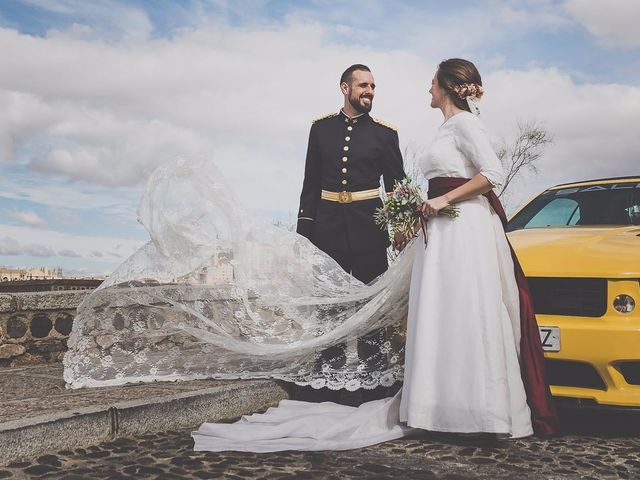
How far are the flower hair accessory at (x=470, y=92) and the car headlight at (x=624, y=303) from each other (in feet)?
5.05

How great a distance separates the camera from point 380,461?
3822mm

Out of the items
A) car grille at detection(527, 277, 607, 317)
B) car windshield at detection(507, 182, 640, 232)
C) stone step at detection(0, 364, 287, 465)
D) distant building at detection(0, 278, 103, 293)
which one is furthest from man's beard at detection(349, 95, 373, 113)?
distant building at detection(0, 278, 103, 293)

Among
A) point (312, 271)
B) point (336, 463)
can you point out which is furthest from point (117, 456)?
point (312, 271)

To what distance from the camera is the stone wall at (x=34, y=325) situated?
7.15 m

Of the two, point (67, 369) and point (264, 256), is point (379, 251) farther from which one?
point (67, 369)

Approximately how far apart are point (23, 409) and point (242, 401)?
4.95 feet

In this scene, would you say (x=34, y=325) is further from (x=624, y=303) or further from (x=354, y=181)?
(x=624, y=303)

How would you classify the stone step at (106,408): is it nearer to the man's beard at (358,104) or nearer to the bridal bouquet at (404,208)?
the bridal bouquet at (404,208)

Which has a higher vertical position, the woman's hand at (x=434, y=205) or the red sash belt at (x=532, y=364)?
the woman's hand at (x=434, y=205)

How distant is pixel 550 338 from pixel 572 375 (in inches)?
11.2

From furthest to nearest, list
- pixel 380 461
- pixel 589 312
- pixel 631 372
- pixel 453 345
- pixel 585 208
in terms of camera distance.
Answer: pixel 585 208
pixel 589 312
pixel 631 372
pixel 453 345
pixel 380 461

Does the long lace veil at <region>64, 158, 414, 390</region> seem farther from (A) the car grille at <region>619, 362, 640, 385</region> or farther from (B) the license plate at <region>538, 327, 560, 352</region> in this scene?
(A) the car grille at <region>619, 362, 640, 385</region>

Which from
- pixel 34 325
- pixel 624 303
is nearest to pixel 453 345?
pixel 624 303

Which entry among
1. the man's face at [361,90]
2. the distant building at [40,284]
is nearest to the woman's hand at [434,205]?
the man's face at [361,90]
